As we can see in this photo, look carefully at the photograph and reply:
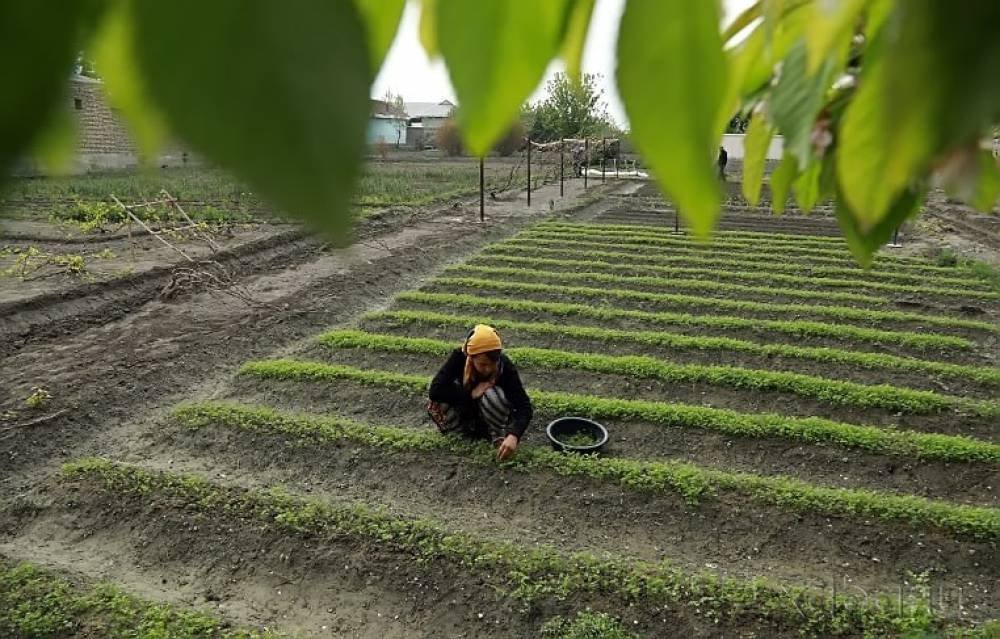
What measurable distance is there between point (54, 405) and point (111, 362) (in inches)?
37.8

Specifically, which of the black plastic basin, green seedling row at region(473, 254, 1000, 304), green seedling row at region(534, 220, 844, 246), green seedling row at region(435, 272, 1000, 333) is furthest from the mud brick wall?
green seedling row at region(534, 220, 844, 246)

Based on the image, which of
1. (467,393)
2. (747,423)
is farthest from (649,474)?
(467,393)

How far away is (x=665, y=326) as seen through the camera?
725 cm

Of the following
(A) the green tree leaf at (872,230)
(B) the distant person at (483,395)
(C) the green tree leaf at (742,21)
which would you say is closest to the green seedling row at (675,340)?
(B) the distant person at (483,395)

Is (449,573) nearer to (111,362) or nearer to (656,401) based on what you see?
(656,401)

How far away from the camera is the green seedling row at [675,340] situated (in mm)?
6023

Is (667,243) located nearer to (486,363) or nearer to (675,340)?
(675,340)

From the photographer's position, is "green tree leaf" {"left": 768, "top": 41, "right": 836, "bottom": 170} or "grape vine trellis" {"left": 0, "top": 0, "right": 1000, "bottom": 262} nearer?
"grape vine trellis" {"left": 0, "top": 0, "right": 1000, "bottom": 262}

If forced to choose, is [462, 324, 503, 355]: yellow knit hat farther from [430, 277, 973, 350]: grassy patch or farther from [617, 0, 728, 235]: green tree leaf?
[617, 0, 728, 235]: green tree leaf

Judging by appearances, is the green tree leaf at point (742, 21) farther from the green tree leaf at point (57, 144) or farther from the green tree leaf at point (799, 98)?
the green tree leaf at point (57, 144)

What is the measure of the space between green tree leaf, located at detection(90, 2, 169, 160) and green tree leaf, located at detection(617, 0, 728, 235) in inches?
6.9

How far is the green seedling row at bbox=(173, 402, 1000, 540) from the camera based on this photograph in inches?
153

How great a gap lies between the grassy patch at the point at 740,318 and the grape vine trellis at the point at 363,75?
280 inches

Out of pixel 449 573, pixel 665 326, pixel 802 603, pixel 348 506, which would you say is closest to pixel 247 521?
pixel 348 506
